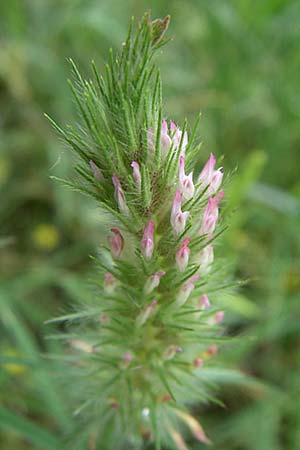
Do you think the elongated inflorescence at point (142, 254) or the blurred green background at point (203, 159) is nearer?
the elongated inflorescence at point (142, 254)

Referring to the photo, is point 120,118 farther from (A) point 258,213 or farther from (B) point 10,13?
(B) point 10,13

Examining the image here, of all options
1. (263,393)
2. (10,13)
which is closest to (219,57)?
(10,13)

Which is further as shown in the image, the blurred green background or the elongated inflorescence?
the blurred green background

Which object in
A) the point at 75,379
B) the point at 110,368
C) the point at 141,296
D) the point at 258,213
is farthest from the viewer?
the point at 258,213
